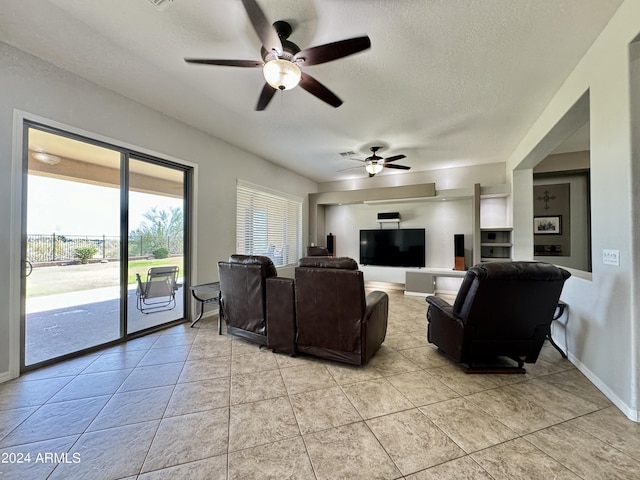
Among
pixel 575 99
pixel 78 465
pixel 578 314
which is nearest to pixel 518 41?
pixel 575 99

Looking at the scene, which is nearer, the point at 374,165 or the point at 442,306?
the point at 442,306

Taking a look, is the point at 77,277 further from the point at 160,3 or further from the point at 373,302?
the point at 373,302

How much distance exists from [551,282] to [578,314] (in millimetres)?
758

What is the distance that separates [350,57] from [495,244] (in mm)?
4398

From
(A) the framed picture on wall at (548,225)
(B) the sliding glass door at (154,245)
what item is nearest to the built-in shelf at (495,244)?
(A) the framed picture on wall at (548,225)

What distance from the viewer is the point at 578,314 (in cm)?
244

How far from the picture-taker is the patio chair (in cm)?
333

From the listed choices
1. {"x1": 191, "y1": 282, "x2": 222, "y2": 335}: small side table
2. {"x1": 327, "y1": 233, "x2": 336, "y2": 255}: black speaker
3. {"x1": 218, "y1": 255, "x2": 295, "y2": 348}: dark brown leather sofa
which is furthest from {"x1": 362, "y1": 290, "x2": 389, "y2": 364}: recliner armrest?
{"x1": 327, "y1": 233, "x2": 336, "y2": 255}: black speaker

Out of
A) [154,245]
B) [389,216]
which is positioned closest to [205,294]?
[154,245]

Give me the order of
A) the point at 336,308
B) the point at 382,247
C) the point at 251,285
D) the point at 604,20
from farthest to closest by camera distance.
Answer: the point at 382,247 → the point at 251,285 → the point at 336,308 → the point at 604,20

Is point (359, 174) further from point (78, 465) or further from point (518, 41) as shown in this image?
point (78, 465)

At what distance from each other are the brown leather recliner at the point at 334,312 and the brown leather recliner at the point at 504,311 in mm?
801

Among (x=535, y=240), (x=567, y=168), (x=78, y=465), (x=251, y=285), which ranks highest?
(x=567, y=168)

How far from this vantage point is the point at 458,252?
560 cm
